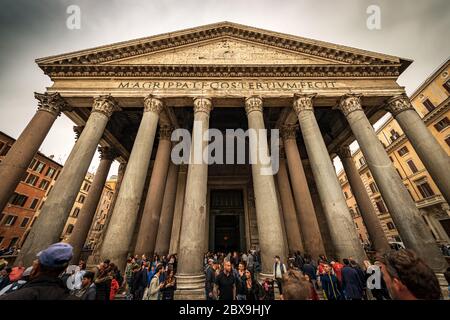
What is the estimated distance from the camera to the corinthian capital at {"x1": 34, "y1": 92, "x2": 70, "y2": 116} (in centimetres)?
841

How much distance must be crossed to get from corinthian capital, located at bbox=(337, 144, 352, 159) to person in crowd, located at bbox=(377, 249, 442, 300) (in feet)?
42.1

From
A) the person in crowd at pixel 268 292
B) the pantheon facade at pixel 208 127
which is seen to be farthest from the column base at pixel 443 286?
the person in crowd at pixel 268 292

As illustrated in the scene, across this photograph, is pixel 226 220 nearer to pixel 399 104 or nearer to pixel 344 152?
pixel 344 152

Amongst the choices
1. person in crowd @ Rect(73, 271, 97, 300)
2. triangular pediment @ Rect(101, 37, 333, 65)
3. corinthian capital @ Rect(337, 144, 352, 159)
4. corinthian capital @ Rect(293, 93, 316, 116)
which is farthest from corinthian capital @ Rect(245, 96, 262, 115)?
corinthian capital @ Rect(337, 144, 352, 159)

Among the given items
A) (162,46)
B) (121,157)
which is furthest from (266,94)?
(121,157)

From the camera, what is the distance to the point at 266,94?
30.2 feet

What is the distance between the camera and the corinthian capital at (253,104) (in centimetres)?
877

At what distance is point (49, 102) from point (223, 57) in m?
8.76

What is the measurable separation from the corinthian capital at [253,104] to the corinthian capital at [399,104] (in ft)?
21.7

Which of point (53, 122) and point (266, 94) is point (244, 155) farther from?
point (53, 122)

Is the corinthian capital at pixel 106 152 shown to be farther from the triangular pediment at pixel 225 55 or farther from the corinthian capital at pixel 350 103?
the corinthian capital at pixel 350 103

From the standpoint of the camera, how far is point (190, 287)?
18.0ft

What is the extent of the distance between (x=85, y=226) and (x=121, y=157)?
5.48m

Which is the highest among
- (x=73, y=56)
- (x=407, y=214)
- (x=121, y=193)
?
(x=73, y=56)
